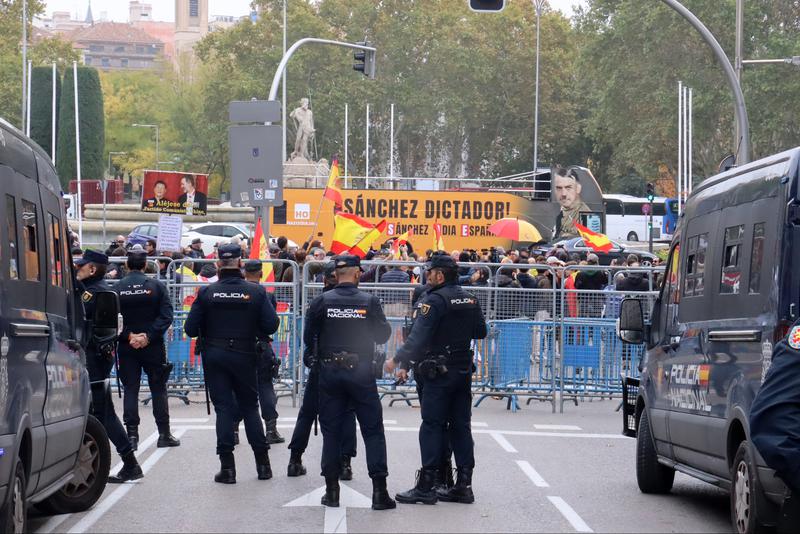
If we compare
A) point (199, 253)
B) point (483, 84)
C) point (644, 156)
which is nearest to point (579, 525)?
point (199, 253)

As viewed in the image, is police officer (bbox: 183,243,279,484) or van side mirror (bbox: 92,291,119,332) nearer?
van side mirror (bbox: 92,291,119,332)

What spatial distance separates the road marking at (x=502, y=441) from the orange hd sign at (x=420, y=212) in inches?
1365

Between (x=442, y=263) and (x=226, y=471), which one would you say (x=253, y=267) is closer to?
(x=226, y=471)

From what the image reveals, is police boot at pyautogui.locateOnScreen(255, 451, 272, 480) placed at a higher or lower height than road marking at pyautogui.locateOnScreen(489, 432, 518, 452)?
higher

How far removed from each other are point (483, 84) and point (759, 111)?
26.1 metres

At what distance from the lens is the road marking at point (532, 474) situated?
11.5m

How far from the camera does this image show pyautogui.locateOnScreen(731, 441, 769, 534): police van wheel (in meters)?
7.88

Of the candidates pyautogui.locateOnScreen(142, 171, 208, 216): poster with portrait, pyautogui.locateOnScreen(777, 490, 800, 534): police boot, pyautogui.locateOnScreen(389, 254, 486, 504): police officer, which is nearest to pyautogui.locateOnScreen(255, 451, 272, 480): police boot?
pyautogui.locateOnScreen(389, 254, 486, 504): police officer

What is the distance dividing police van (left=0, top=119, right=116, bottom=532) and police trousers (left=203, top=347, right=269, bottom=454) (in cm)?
107

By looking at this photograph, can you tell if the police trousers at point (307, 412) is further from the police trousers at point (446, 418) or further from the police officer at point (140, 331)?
the police officer at point (140, 331)

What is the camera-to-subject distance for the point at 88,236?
53.8m

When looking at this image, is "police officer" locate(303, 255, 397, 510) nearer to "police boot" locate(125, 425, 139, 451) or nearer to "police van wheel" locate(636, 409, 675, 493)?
"police van wheel" locate(636, 409, 675, 493)

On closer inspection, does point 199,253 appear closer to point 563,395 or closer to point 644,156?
point 563,395

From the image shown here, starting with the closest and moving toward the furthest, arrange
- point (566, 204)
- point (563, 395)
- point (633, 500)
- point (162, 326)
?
point (633, 500)
point (162, 326)
point (563, 395)
point (566, 204)
